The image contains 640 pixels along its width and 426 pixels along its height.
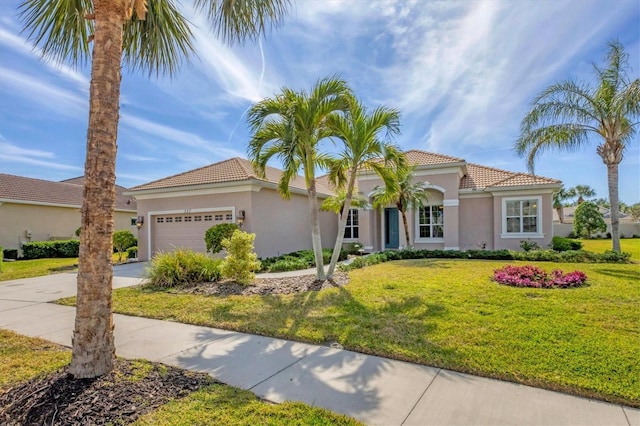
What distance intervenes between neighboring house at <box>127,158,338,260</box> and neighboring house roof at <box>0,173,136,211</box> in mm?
9608

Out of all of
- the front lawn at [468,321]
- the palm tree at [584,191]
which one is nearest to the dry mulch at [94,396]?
the front lawn at [468,321]

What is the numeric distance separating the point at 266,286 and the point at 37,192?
23430 millimetres

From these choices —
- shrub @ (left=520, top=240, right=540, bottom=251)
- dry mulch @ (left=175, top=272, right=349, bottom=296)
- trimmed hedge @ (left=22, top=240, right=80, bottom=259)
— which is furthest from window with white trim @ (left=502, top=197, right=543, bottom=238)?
trimmed hedge @ (left=22, top=240, right=80, bottom=259)

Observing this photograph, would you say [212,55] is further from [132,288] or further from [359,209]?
[359,209]

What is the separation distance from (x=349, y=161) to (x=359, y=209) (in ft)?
31.6

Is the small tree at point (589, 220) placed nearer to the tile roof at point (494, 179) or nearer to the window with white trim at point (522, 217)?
the tile roof at point (494, 179)

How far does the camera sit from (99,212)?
367 cm

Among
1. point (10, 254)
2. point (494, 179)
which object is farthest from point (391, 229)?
point (10, 254)

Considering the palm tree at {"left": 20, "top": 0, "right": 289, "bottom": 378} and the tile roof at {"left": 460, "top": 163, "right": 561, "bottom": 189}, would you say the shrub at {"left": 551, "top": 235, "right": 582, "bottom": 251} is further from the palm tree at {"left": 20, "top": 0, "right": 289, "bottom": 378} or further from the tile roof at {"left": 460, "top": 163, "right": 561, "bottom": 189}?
the palm tree at {"left": 20, "top": 0, "right": 289, "bottom": 378}

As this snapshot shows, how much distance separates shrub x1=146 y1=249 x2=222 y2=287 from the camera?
32.1ft

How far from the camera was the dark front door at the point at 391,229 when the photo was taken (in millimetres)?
20016

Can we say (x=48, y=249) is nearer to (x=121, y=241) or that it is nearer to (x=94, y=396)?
(x=121, y=241)

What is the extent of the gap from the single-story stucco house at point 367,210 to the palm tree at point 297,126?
464cm

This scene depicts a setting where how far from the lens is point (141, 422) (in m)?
3.02
